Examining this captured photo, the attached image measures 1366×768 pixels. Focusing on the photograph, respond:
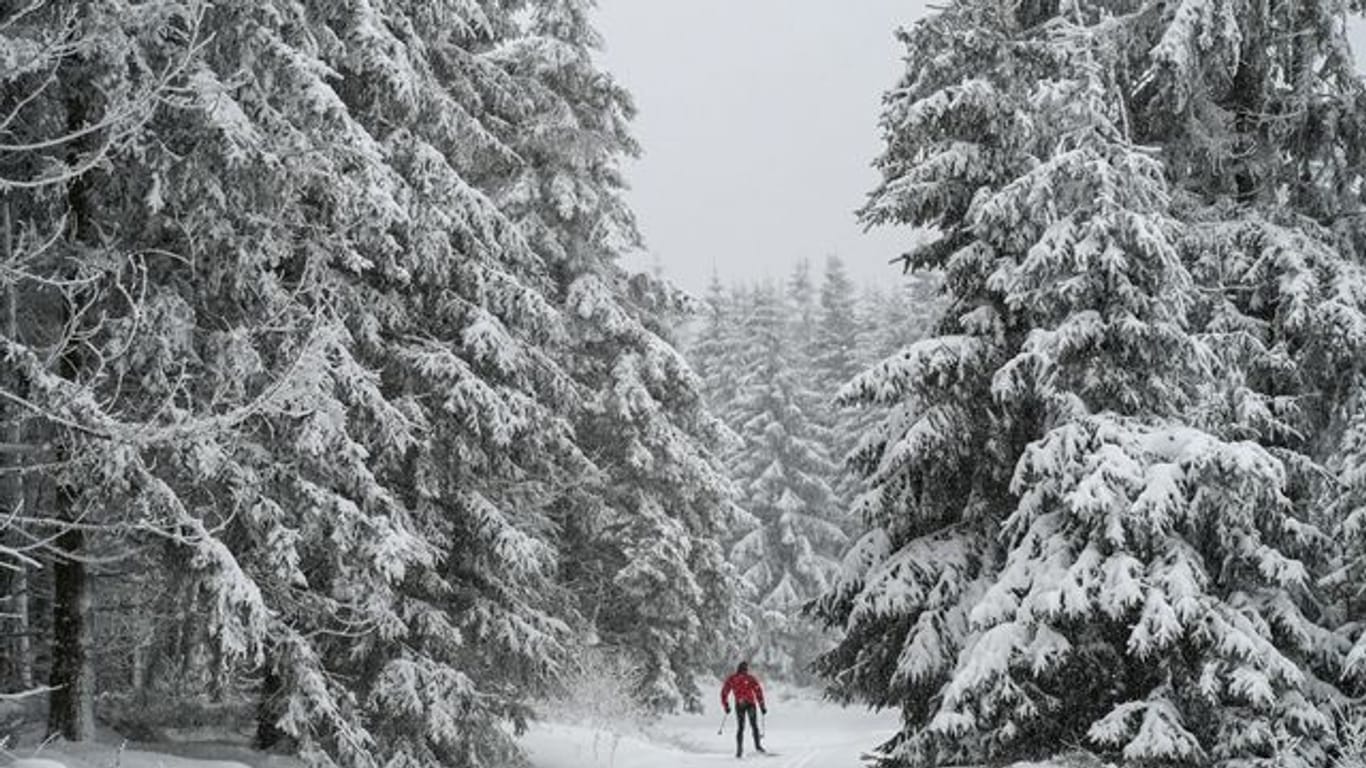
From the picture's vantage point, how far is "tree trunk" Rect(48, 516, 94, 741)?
396 inches

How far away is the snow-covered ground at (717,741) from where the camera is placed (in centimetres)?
1770

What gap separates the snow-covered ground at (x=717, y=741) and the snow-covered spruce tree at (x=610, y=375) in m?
2.47

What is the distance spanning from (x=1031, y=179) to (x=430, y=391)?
7498mm

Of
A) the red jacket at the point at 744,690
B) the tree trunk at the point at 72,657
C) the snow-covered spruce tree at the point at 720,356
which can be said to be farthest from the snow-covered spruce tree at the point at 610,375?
the snow-covered spruce tree at the point at 720,356

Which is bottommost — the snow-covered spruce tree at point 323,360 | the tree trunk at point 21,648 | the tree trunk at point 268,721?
the tree trunk at point 268,721

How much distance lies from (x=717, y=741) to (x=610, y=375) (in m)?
10.8

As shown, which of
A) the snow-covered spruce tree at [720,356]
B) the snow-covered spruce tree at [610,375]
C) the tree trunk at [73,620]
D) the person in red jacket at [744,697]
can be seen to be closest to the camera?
the tree trunk at [73,620]

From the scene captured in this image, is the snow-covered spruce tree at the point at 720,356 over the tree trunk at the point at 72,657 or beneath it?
over

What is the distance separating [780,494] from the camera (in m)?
41.0

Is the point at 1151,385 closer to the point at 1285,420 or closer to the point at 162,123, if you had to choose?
the point at 1285,420

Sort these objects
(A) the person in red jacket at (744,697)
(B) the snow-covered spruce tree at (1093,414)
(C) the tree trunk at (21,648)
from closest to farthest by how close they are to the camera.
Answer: (B) the snow-covered spruce tree at (1093,414) < (C) the tree trunk at (21,648) < (A) the person in red jacket at (744,697)

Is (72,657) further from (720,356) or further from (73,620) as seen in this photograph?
(720,356)

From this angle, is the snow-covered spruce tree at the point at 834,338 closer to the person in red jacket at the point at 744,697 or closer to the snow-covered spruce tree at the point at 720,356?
the snow-covered spruce tree at the point at 720,356

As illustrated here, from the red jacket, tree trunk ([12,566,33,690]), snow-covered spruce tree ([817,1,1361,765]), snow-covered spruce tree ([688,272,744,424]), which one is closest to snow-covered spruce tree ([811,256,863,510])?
snow-covered spruce tree ([688,272,744,424])
